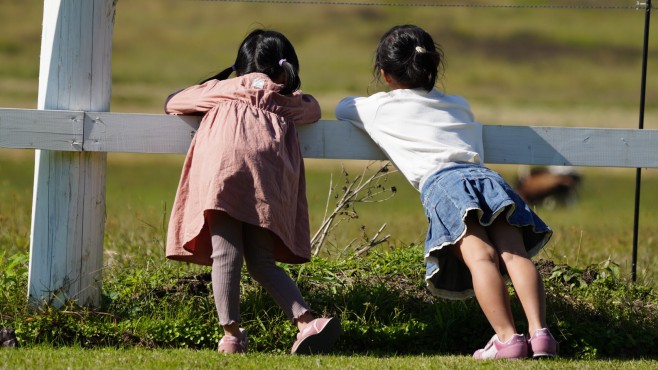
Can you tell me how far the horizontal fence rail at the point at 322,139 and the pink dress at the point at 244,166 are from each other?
4.4 inches

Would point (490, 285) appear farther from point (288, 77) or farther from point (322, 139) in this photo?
point (288, 77)

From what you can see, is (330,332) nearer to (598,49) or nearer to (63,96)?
(63,96)

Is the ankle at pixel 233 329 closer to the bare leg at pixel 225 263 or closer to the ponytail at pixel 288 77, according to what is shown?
the bare leg at pixel 225 263

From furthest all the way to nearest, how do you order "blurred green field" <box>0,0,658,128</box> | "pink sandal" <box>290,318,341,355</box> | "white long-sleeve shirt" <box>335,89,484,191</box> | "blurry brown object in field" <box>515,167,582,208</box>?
"blurred green field" <box>0,0,658,128</box>
"blurry brown object in field" <box>515,167,582,208</box>
"white long-sleeve shirt" <box>335,89,484,191</box>
"pink sandal" <box>290,318,341,355</box>

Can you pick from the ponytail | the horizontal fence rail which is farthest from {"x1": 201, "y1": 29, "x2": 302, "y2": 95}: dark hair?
the horizontal fence rail

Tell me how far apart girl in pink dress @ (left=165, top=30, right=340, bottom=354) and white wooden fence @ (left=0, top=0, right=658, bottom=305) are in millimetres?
167

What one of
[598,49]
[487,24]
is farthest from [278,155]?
[487,24]

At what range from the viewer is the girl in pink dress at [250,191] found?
439 centimetres

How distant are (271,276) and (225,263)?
221 millimetres

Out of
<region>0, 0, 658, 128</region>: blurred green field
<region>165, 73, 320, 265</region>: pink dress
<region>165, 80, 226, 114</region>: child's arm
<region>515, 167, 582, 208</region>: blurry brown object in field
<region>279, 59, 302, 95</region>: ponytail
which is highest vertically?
<region>0, 0, 658, 128</region>: blurred green field

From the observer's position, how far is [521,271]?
14.4ft

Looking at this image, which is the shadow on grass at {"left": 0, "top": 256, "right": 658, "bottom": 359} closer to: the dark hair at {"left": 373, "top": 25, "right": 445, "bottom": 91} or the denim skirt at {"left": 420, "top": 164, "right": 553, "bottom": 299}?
the denim skirt at {"left": 420, "top": 164, "right": 553, "bottom": 299}

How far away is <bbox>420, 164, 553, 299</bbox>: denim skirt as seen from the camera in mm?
4398

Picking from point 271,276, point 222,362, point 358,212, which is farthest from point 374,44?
point 222,362
